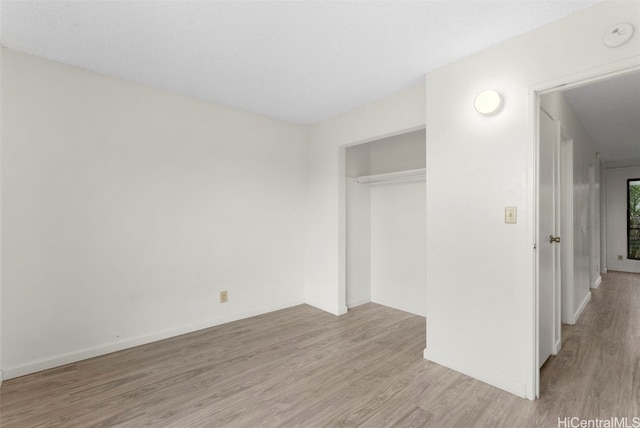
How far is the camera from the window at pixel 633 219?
20.3ft

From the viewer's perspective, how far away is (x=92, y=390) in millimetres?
2033

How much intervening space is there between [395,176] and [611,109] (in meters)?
2.45

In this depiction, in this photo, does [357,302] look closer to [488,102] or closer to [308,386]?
[308,386]

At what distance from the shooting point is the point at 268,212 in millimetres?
3654

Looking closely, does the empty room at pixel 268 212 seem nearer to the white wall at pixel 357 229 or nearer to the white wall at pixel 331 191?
the white wall at pixel 331 191

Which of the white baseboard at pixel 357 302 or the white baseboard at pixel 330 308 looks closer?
the white baseboard at pixel 330 308

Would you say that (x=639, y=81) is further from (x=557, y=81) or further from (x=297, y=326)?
(x=297, y=326)

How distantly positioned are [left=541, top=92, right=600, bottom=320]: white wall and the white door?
334 millimetres

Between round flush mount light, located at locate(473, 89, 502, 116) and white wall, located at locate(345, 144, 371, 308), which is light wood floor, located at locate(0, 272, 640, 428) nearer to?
white wall, located at locate(345, 144, 371, 308)

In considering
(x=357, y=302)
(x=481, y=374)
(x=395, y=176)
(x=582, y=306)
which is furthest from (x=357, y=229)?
(x=582, y=306)

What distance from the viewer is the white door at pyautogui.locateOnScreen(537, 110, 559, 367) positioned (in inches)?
87.5

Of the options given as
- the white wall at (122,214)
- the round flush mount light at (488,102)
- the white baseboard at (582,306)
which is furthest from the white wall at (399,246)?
the white baseboard at (582,306)

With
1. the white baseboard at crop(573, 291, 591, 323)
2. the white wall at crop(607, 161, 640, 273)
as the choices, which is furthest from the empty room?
the white wall at crop(607, 161, 640, 273)

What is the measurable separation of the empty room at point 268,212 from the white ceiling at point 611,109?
0.03 meters
